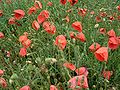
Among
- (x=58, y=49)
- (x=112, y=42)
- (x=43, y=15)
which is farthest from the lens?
(x=43, y=15)

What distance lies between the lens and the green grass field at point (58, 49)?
157cm

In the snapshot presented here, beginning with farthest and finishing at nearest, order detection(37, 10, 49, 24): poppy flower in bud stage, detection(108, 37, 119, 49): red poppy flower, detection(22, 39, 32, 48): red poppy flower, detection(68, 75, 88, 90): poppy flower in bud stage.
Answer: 1. detection(37, 10, 49, 24): poppy flower in bud stage
2. detection(22, 39, 32, 48): red poppy flower
3. detection(108, 37, 119, 49): red poppy flower
4. detection(68, 75, 88, 90): poppy flower in bud stage

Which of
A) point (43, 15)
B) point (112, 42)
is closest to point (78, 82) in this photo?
point (112, 42)

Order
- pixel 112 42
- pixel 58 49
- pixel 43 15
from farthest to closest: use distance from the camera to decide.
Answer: pixel 43 15
pixel 58 49
pixel 112 42

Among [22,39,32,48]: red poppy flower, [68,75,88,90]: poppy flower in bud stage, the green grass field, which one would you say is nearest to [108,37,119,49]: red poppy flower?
the green grass field

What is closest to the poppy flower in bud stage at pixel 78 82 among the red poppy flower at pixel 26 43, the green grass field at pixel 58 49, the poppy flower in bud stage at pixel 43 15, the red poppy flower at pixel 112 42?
the green grass field at pixel 58 49

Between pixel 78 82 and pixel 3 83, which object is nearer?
pixel 78 82

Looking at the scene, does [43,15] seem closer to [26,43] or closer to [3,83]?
[26,43]

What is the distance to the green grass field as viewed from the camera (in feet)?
5.14

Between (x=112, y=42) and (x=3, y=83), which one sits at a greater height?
(x=112, y=42)

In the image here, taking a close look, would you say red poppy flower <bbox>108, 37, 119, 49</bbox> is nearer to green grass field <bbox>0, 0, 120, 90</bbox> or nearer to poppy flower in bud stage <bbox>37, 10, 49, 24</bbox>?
green grass field <bbox>0, 0, 120, 90</bbox>

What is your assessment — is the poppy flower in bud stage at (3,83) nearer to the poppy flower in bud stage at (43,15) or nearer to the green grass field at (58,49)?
the green grass field at (58,49)

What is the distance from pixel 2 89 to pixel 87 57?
449 mm

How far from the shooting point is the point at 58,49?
1.65m
